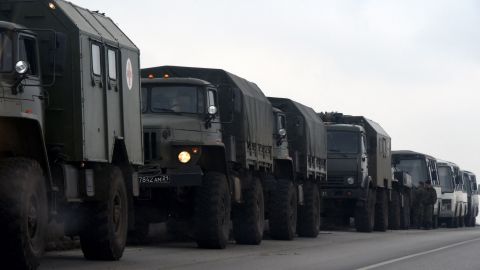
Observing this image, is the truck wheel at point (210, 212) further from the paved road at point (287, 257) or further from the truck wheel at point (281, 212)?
the truck wheel at point (281, 212)

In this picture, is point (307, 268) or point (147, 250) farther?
point (147, 250)

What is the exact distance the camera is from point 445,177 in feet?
177

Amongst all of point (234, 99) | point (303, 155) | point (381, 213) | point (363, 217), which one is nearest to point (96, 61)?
point (234, 99)

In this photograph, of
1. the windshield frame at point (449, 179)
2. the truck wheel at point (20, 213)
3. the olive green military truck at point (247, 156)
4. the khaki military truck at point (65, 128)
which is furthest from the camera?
the windshield frame at point (449, 179)

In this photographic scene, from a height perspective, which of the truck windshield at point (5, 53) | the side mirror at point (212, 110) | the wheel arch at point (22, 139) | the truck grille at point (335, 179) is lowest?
the truck grille at point (335, 179)

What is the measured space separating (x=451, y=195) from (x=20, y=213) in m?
41.4

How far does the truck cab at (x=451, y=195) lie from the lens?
52.3m

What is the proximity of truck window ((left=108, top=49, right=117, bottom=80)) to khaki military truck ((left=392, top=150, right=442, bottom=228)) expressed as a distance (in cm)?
3211

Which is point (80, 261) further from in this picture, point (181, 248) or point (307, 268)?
point (181, 248)

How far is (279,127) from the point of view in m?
28.2

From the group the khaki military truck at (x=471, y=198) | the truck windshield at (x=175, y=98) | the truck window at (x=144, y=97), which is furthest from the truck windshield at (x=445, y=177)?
the truck window at (x=144, y=97)

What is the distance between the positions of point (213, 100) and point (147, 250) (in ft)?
10.2

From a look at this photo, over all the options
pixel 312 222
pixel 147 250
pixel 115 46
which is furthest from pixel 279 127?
pixel 115 46

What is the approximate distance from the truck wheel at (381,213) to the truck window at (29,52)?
83.5ft
